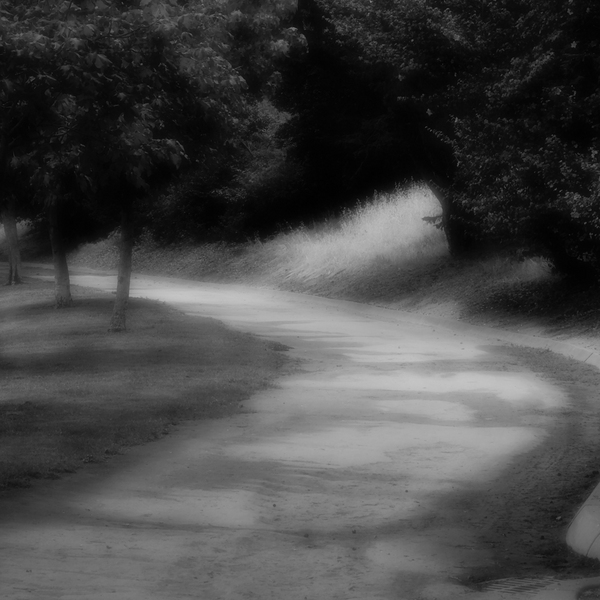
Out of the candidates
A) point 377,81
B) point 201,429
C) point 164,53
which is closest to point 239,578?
point 201,429

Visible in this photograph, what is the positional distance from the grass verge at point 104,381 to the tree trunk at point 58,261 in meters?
1.52

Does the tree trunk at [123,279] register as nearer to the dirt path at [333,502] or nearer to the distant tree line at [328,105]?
the distant tree line at [328,105]

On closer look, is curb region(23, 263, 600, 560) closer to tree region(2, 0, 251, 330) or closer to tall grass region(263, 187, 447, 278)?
tall grass region(263, 187, 447, 278)

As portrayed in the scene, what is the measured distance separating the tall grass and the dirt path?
19010mm

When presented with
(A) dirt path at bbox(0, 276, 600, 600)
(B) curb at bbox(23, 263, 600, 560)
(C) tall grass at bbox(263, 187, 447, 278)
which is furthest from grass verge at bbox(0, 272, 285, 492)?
(C) tall grass at bbox(263, 187, 447, 278)

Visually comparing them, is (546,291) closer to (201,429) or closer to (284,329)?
(284,329)

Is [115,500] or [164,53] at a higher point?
[164,53]

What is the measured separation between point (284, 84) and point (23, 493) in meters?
34.2

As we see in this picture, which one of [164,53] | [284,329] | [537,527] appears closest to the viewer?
[537,527]

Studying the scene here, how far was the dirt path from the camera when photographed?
22.4ft

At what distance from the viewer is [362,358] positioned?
19359mm

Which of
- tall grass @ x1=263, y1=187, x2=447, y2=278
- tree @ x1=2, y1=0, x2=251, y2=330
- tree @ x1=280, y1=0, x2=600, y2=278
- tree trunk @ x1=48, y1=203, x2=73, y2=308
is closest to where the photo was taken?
tree @ x1=2, y1=0, x2=251, y2=330

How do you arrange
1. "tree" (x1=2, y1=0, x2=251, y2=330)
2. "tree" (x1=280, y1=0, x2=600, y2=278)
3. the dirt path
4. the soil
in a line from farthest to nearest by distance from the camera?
1. "tree" (x1=280, y1=0, x2=600, y2=278)
2. "tree" (x1=2, y1=0, x2=251, y2=330)
3. the soil
4. the dirt path

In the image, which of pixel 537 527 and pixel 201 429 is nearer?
pixel 537 527
